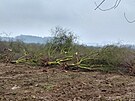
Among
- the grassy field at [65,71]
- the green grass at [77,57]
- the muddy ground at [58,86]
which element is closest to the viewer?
the muddy ground at [58,86]

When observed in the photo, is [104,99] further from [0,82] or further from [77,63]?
[77,63]

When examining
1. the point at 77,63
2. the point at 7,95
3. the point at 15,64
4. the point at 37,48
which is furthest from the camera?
the point at 37,48

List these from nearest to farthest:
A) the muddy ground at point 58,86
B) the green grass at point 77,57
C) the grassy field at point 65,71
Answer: the muddy ground at point 58,86 → the grassy field at point 65,71 → the green grass at point 77,57

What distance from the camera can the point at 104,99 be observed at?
8.37m

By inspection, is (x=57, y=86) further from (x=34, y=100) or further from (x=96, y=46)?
(x=96, y=46)

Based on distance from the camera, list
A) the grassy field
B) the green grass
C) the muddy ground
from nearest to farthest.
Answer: the muddy ground
the grassy field
the green grass

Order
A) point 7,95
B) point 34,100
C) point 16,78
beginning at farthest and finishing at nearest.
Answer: point 16,78
point 7,95
point 34,100

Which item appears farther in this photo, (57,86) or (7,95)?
(57,86)

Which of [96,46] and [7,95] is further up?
[96,46]

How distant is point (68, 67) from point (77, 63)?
1.24 feet

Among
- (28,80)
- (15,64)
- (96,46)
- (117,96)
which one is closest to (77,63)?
(96,46)

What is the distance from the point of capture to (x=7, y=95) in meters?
8.69

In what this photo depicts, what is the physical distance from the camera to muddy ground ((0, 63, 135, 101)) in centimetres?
855

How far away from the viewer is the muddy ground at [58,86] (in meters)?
8.55
